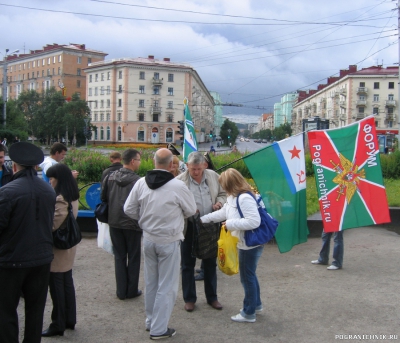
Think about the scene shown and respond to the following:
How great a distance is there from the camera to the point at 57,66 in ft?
334

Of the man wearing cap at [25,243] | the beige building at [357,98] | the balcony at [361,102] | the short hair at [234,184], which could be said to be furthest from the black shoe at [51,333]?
the balcony at [361,102]

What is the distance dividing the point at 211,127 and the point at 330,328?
360 ft

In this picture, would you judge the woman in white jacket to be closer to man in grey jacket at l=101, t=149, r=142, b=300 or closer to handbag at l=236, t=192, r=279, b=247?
handbag at l=236, t=192, r=279, b=247

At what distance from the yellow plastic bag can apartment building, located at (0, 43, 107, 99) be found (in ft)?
320

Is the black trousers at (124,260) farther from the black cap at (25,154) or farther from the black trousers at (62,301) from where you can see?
the black cap at (25,154)

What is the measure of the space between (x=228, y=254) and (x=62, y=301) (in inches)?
71.4

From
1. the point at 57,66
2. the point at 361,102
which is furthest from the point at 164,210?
the point at 57,66

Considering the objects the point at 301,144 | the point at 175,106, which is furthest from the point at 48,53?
the point at 301,144

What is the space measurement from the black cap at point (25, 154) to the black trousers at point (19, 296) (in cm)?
87

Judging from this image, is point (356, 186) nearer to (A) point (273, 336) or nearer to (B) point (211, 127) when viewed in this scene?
(A) point (273, 336)

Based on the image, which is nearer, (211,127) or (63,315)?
(63,315)

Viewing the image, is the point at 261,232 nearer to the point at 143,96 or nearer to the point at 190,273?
the point at 190,273

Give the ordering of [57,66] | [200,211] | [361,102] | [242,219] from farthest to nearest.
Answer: [57,66], [361,102], [200,211], [242,219]

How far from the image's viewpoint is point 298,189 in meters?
6.53
